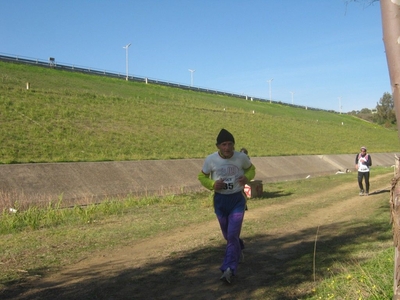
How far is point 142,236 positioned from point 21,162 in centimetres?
925

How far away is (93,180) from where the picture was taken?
16875 millimetres

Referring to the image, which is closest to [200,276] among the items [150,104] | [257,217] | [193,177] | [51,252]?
[51,252]

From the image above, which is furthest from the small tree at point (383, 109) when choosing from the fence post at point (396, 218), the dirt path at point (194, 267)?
the fence post at point (396, 218)

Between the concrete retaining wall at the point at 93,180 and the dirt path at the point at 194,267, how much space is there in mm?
6064

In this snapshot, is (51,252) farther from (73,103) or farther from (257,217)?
(73,103)

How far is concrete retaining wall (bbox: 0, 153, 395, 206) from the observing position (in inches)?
578

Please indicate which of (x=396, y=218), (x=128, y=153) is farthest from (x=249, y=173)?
(x=128, y=153)

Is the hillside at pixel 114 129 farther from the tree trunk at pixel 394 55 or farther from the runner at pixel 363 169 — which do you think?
the tree trunk at pixel 394 55

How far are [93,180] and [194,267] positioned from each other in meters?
11.0

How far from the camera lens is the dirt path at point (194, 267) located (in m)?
5.48

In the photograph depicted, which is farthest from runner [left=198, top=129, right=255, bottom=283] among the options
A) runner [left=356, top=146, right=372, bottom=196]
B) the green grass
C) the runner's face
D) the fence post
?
runner [left=356, top=146, right=372, bottom=196]

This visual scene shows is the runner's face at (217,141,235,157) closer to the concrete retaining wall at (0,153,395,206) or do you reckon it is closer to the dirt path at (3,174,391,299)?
the dirt path at (3,174,391,299)

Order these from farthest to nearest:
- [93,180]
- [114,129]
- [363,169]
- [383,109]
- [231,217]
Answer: [383,109] → [114,129] → [93,180] → [363,169] → [231,217]

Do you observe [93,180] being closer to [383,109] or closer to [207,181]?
[207,181]
